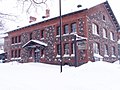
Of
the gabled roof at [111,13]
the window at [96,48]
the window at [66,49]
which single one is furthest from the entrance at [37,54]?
the gabled roof at [111,13]

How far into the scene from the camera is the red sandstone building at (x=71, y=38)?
968 inches

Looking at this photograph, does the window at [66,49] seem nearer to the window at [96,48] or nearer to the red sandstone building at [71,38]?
the red sandstone building at [71,38]

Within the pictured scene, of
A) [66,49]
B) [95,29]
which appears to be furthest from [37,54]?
[95,29]

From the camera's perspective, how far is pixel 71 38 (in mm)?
25469

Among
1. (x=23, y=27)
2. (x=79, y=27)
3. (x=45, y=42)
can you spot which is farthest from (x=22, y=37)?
(x=79, y=27)

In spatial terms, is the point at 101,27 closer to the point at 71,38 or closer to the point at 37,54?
the point at 71,38

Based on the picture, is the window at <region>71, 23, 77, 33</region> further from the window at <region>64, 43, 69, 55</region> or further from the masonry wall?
the window at <region>64, 43, 69, 55</region>

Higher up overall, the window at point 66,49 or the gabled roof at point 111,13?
Answer: the gabled roof at point 111,13

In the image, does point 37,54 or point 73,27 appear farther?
point 37,54

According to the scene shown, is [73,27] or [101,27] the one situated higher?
[101,27]

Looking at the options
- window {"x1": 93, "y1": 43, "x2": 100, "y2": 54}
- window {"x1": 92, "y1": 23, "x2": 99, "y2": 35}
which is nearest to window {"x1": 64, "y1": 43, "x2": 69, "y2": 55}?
window {"x1": 93, "y1": 43, "x2": 100, "y2": 54}

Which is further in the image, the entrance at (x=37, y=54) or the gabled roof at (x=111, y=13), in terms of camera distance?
the gabled roof at (x=111, y=13)

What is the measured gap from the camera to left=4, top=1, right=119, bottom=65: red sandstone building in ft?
80.7

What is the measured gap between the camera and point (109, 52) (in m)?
30.5
